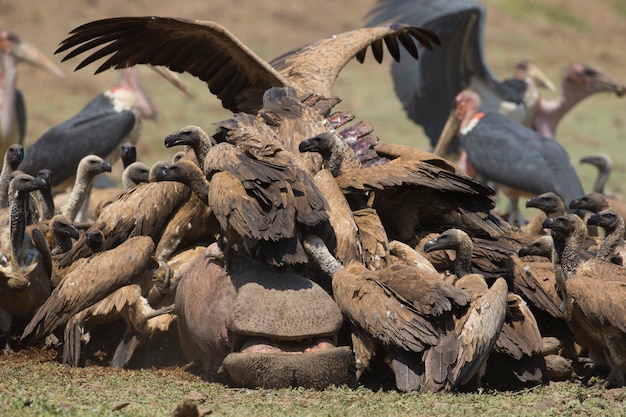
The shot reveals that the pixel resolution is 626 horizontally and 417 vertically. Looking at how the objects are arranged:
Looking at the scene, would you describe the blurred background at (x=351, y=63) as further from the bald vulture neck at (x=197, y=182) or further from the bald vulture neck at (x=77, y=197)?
the bald vulture neck at (x=197, y=182)

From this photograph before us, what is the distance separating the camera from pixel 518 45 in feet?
86.5

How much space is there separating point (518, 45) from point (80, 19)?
946 centimetres

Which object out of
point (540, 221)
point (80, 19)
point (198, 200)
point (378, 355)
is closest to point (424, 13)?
point (540, 221)

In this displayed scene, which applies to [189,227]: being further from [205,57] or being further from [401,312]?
[401,312]

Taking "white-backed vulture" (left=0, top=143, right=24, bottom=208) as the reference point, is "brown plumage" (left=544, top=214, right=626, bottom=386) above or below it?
below

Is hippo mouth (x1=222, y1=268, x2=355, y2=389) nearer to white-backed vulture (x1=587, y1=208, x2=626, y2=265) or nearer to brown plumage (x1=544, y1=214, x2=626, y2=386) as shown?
brown plumage (x1=544, y1=214, x2=626, y2=386)

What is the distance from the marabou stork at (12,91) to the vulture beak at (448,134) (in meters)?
4.67

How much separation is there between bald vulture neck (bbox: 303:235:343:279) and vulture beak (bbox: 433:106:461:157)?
23.2ft

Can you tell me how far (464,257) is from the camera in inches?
252

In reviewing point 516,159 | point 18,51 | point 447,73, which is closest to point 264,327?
point 516,159

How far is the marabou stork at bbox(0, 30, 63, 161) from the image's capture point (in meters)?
13.2

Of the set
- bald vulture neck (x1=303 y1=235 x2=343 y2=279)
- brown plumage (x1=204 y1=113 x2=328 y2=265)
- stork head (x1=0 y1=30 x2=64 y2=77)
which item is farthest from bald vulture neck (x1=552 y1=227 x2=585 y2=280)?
stork head (x1=0 y1=30 x2=64 y2=77)

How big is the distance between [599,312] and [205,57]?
3.65 meters

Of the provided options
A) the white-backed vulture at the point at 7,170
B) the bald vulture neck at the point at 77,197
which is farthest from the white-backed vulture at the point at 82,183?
the white-backed vulture at the point at 7,170
